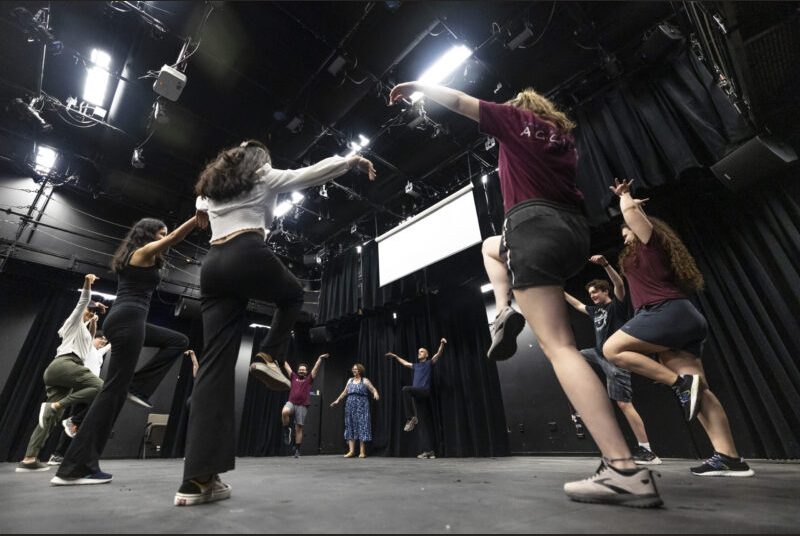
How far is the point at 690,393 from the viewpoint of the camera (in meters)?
1.76

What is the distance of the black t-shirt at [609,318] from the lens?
11.3 ft

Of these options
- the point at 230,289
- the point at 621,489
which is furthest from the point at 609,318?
the point at 230,289

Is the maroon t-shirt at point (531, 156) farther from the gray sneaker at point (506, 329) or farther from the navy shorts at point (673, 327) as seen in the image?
the navy shorts at point (673, 327)

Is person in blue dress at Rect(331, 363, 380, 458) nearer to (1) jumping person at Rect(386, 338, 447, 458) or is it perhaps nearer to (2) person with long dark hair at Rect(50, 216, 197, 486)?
(1) jumping person at Rect(386, 338, 447, 458)

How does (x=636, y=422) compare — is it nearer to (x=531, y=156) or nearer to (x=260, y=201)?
(x=531, y=156)

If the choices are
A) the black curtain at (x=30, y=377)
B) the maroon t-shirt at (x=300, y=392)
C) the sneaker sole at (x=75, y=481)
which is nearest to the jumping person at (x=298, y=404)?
the maroon t-shirt at (x=300, y=392)

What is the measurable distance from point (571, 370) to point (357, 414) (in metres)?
6.01

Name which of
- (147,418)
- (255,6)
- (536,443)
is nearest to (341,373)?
(147,418)

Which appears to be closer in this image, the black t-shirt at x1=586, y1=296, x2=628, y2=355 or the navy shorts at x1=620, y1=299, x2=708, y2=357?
the navy shorts at x1=620, y1=299, x2=708, y2=357

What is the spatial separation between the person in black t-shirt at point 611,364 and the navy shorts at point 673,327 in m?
0.94

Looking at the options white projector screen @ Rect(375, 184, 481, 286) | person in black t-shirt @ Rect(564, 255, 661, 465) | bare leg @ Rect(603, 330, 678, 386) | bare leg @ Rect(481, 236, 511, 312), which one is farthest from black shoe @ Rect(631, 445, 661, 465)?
white projector screen @ Rect(375, 184, 481, 286)

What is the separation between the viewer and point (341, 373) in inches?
356

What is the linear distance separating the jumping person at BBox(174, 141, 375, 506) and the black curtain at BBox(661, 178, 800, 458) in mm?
3863

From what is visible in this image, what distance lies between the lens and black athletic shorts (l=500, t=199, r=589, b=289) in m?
1.15
